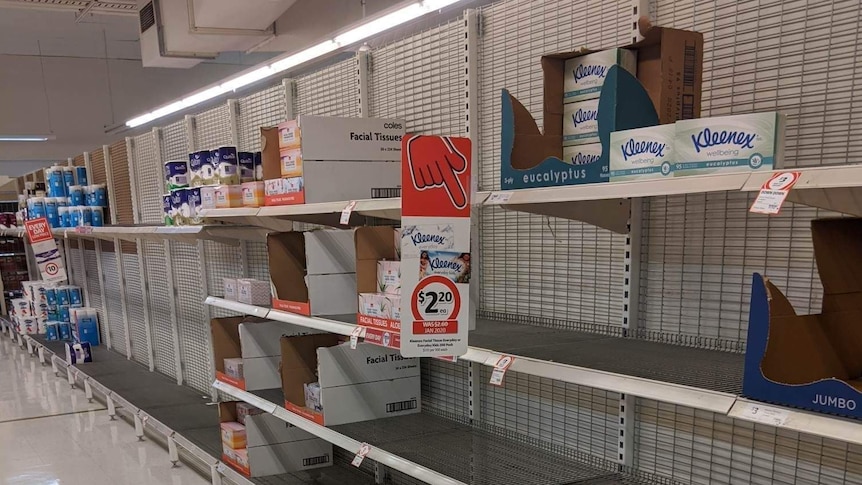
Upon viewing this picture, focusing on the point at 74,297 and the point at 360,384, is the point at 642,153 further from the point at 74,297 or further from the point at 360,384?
the point at 74,297

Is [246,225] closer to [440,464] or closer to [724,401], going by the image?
[440,464]

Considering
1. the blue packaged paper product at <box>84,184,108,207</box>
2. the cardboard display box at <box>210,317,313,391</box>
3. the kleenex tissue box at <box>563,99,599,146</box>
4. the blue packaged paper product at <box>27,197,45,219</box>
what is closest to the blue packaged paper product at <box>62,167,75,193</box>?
the blue packaged paper product at <box>27,197,45,219</box>

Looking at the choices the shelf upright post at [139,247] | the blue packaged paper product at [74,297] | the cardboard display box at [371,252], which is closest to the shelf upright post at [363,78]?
the cardboard display box at [371,252]

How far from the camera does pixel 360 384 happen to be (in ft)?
8.54

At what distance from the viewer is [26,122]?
1089cm

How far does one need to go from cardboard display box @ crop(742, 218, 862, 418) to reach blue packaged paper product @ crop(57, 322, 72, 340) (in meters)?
7.96

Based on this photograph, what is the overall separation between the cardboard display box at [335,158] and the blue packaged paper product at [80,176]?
4.89 metres

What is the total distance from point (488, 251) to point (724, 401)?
1.31 metres

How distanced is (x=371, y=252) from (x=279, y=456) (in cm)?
147

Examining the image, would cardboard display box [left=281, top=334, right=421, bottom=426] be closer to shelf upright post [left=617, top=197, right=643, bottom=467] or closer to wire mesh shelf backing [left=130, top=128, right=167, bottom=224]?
shelf upright post [left=617, top=197, right=643, bottom=467]

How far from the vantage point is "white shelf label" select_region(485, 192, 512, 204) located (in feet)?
5.05

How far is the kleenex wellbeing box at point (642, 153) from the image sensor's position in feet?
4.14

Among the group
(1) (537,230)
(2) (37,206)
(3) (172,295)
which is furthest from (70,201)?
(1) (537,230)

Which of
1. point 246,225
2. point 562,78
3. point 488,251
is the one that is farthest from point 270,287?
point 562,78
